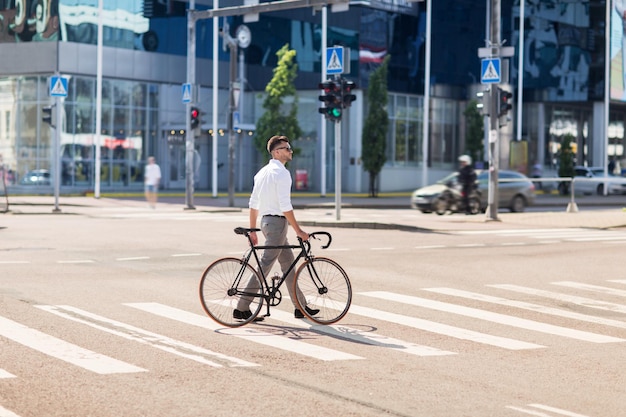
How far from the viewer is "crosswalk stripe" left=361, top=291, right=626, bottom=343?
38.4 feet

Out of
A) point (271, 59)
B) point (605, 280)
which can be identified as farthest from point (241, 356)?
point (271, 59)

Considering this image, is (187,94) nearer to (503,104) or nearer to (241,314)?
(503,104)

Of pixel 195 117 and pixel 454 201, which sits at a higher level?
pixel 195 117

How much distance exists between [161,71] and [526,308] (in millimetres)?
46705

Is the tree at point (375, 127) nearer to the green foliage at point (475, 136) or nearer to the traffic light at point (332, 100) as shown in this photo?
the green foliage at point (475, 136)

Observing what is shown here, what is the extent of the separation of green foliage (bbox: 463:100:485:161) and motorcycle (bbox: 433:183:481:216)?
25815mm

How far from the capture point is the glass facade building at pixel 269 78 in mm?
54125

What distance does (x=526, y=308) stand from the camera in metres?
13.9

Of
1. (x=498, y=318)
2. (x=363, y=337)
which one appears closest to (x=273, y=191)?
(x=363, y=337)

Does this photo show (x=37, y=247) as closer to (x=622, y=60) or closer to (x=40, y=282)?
(x=40, y=282)

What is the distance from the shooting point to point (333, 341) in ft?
36.3

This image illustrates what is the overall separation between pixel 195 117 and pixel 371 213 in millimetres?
6778

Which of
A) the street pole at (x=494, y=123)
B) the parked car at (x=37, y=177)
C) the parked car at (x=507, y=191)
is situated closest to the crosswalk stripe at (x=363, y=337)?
the street pole at (x=494, y=123)

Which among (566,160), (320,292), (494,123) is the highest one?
(494,123)
